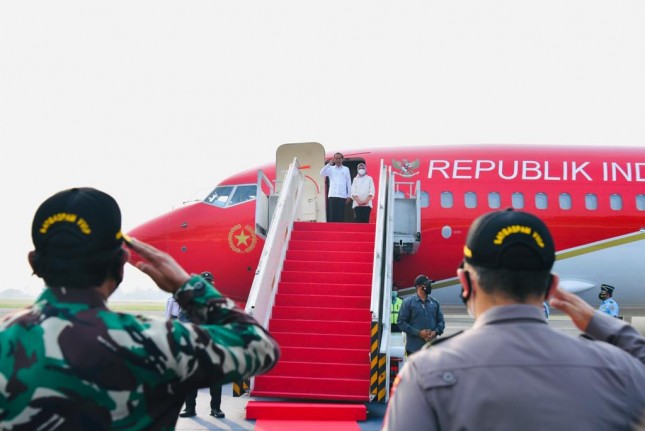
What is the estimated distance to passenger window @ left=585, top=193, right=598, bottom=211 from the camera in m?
14.6

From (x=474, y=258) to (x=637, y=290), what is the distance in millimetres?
14212

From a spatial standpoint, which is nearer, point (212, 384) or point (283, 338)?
point (212, 384)

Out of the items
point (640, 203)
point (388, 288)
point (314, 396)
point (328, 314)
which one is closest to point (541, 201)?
point (640, 203)

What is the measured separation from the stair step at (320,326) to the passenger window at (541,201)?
21.3ft

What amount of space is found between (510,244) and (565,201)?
1321cm

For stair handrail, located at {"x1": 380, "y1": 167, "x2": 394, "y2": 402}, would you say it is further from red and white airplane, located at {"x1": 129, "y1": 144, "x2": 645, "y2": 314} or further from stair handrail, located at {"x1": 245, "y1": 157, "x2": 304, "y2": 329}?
red and white airplane, located at {"x1": 129, "y1": 144, "x2": 645, "y2": 314}

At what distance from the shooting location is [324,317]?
9625 millimetres

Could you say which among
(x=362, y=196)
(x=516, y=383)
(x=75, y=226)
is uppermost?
(x=75, y=226)

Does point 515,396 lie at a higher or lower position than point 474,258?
lower

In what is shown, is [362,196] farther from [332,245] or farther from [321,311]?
[321,311]

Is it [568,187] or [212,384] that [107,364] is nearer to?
[212,384]

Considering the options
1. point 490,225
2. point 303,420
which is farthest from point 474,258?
point 303,420

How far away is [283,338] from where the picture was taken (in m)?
9.30

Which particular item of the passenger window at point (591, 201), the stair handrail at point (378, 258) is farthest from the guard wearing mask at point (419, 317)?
the passenger window at point (591, 201)
